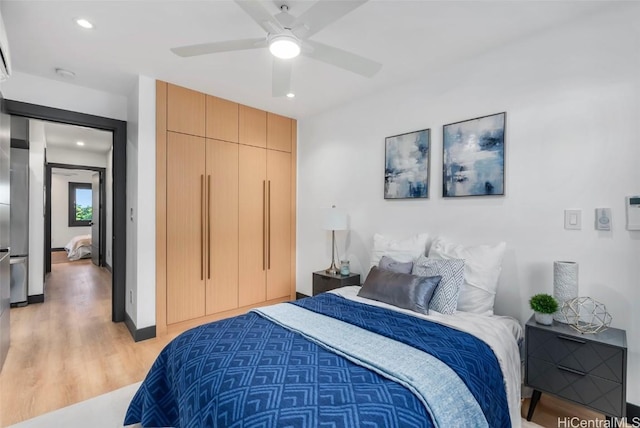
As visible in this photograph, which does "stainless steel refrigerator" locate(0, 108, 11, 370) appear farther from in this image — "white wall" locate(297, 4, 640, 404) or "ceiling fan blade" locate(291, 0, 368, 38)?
"white wall" locate(297, 4, 640, 404)

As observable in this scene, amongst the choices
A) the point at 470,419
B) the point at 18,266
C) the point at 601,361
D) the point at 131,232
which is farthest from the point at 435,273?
the point at 18,266

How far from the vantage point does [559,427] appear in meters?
1.93

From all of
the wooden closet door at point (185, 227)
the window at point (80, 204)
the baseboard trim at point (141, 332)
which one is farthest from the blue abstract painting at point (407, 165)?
the window at point (80, 204)

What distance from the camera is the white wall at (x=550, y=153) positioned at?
6.52 ft

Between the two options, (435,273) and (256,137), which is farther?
(256,137)

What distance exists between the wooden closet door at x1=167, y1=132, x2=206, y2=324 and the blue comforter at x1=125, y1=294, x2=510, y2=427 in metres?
1.61

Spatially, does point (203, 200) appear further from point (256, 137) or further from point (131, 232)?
point (256, 137)

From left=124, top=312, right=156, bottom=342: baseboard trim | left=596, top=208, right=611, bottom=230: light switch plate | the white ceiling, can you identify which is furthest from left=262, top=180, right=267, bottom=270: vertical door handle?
left=596, top=208, right=611, bottom=230: light switch plate

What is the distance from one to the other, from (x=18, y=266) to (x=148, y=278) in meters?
2.33

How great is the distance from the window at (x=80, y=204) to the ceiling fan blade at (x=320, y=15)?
34.0 feet

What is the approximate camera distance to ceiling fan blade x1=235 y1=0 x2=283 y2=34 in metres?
1.57

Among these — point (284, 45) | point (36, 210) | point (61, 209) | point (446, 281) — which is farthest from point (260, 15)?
point (61, 209)

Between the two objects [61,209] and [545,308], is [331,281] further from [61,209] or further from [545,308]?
[61,209]

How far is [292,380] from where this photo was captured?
1290 mm
